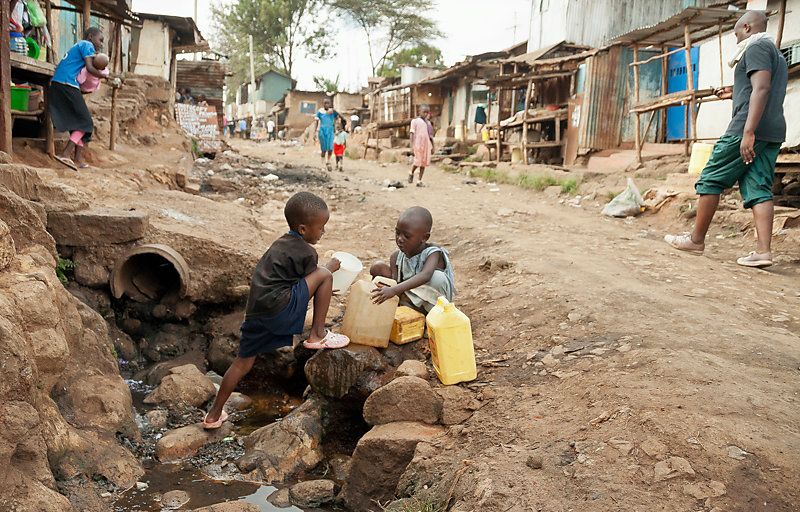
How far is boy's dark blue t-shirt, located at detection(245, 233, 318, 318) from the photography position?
329 centimetres

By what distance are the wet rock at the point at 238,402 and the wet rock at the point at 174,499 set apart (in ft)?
3.37

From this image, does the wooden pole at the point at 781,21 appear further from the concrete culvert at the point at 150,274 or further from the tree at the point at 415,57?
the tree at the point at 415,57

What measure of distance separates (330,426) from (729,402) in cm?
204

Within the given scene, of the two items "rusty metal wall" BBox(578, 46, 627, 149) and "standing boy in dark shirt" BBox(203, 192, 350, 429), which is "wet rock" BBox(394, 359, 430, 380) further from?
"rusty metal wall" BBox(578, 46, 627, 149)

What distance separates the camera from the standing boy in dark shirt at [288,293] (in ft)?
10.9

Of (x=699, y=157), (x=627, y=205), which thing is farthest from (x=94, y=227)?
(x=699, y=157)

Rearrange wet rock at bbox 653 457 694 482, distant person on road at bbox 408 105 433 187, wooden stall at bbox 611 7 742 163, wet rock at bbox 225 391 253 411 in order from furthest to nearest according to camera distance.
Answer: distant person on road at bbox 408 105 433 187, wooden stall at bbox 611 7 742 163, wet rock at bbox 225 391 253 411, wet rock at bbox 653 457 694 482

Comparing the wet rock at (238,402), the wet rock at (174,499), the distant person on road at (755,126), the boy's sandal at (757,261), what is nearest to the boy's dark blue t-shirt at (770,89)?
the distant person on road at (755,126)

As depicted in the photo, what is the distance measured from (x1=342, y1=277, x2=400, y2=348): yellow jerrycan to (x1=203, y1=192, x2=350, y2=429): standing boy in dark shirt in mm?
76

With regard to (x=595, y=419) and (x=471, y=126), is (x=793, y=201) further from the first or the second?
(x=471, y=126)

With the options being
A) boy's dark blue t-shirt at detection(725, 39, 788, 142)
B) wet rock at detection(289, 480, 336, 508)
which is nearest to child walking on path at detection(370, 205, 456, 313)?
wet rock at detection(289, 480, 336, 508)

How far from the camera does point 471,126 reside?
68.8ft

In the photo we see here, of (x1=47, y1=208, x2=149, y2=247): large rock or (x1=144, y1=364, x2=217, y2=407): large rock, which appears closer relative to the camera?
(x1=144, y1=364, x2=217, y2=407): large rock

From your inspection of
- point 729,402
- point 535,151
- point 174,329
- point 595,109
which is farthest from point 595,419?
point 535,151
